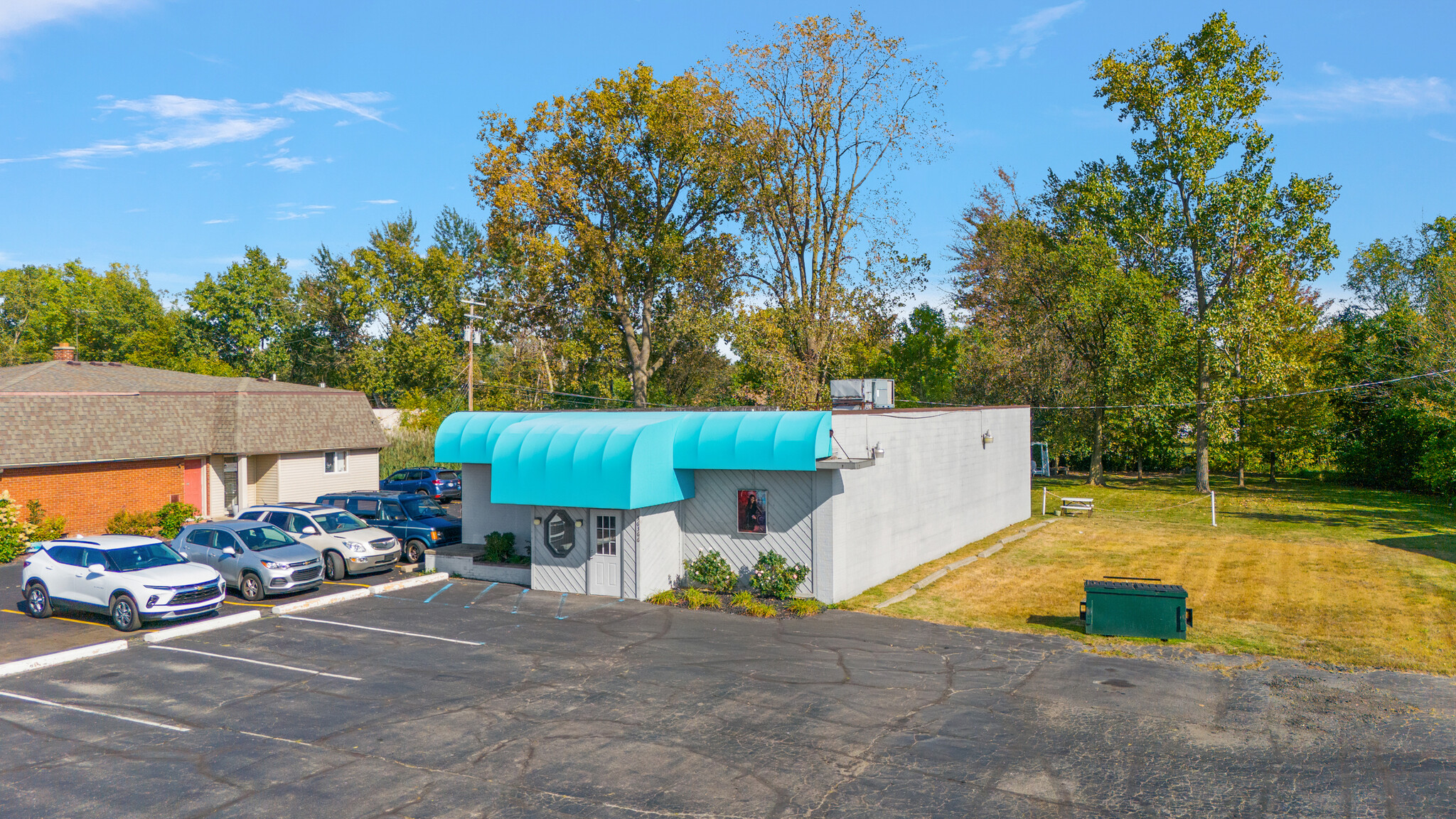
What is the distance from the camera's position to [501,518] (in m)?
24.2

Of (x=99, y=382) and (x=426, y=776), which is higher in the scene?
(x=99, y=382)

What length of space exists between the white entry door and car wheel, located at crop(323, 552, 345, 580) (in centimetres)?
662

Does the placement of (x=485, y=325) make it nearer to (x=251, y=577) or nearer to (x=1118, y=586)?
(x=251, y=577)

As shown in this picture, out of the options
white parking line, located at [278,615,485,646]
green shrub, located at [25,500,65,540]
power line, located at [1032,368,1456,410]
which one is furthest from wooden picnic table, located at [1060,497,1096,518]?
green shrub, located at [25,500,65,540]

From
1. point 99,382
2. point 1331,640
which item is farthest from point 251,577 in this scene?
point 1331,640

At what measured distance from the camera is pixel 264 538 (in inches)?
810

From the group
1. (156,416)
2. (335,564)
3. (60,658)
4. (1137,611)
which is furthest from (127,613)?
(1137,611)

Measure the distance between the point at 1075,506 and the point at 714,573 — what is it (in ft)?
73.1

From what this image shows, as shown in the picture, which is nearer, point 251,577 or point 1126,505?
point 251,577

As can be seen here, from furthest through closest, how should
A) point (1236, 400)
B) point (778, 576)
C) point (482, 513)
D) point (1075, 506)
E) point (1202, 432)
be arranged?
point (1202, 432) → point (1236, 400) → point (1075, 506) → point (482, 513) → point (778, 576)

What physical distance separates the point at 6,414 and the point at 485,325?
97.8ft

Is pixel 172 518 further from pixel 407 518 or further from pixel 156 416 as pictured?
pixel 407 518

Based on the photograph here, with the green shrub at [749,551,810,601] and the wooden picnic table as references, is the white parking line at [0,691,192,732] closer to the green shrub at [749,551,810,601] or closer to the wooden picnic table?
the green shrub at [749,551,810,601]

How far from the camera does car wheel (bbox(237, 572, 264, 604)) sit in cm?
1945
